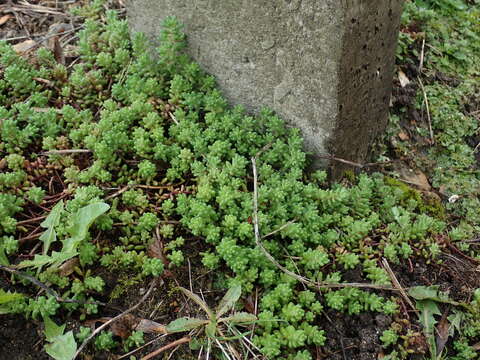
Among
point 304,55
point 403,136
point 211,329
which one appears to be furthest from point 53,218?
point 403,136

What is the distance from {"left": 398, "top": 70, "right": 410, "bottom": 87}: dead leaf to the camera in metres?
4.18

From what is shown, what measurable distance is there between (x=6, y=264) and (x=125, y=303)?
0.66m

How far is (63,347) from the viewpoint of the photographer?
2525 millimetres

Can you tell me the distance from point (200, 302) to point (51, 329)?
760mm

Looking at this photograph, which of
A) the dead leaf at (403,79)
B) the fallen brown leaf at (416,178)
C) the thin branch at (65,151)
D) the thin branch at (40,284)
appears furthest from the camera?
the dead leaf at (403,79)

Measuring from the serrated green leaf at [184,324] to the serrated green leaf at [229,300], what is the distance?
0.32 ft

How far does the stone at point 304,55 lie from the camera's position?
9.61ft

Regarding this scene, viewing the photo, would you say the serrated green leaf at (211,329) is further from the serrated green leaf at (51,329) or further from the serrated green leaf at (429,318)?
the serrated green leaf at (429,318)

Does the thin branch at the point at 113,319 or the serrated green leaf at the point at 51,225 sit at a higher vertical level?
the serrated green leaf at the point at 51,225

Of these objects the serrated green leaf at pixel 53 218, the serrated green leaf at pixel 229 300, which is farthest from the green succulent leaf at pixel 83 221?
the serrated green leaf at pixel 229 300

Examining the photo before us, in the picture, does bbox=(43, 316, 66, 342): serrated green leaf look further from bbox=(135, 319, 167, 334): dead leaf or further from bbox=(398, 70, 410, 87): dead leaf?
bbox=(398, 70, 410, 87): dead leaf

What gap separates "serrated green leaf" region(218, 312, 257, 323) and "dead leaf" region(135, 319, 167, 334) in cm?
31

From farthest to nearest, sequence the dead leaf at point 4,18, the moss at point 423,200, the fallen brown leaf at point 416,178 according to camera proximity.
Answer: the dead leaf at point 4,18 → the fallen brown leaf at point 416,178 → the moss at point 423,200

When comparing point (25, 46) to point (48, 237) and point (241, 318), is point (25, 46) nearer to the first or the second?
point (48, 237)
